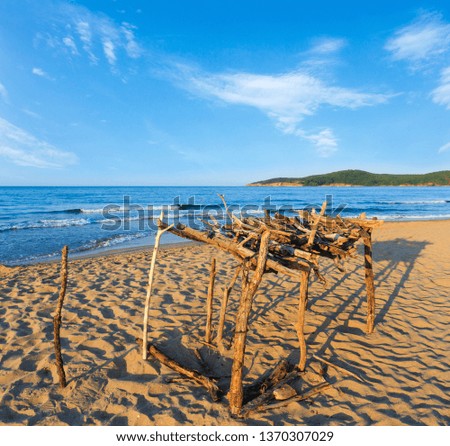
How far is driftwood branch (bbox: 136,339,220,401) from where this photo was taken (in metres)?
3.65

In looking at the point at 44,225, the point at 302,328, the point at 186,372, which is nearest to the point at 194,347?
the point at 186,372

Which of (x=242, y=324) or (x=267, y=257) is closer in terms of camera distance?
(x=242, y=324)

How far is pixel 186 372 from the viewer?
3975 millimetres

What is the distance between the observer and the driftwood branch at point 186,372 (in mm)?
3654

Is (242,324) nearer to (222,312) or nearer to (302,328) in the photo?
(302,328)

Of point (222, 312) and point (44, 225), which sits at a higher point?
point (222, 312)

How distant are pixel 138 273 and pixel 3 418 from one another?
5673mm

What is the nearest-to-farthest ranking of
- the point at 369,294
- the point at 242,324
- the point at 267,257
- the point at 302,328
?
the point at 242,324
the point at 267,257
the point at 302,328
the point at 369,294

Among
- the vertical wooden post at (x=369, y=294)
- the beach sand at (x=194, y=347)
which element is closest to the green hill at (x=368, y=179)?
the beach sand at (x=194, y=347)

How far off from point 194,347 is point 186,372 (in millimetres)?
858

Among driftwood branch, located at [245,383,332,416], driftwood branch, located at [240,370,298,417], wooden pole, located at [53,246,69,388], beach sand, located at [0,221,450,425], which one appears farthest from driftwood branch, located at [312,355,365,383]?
wooden pole, located at [53,246,69,388]

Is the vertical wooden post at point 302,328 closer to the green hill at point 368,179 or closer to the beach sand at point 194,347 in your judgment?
the beach sand at point 194,347

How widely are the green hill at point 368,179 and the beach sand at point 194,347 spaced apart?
10428 cm
